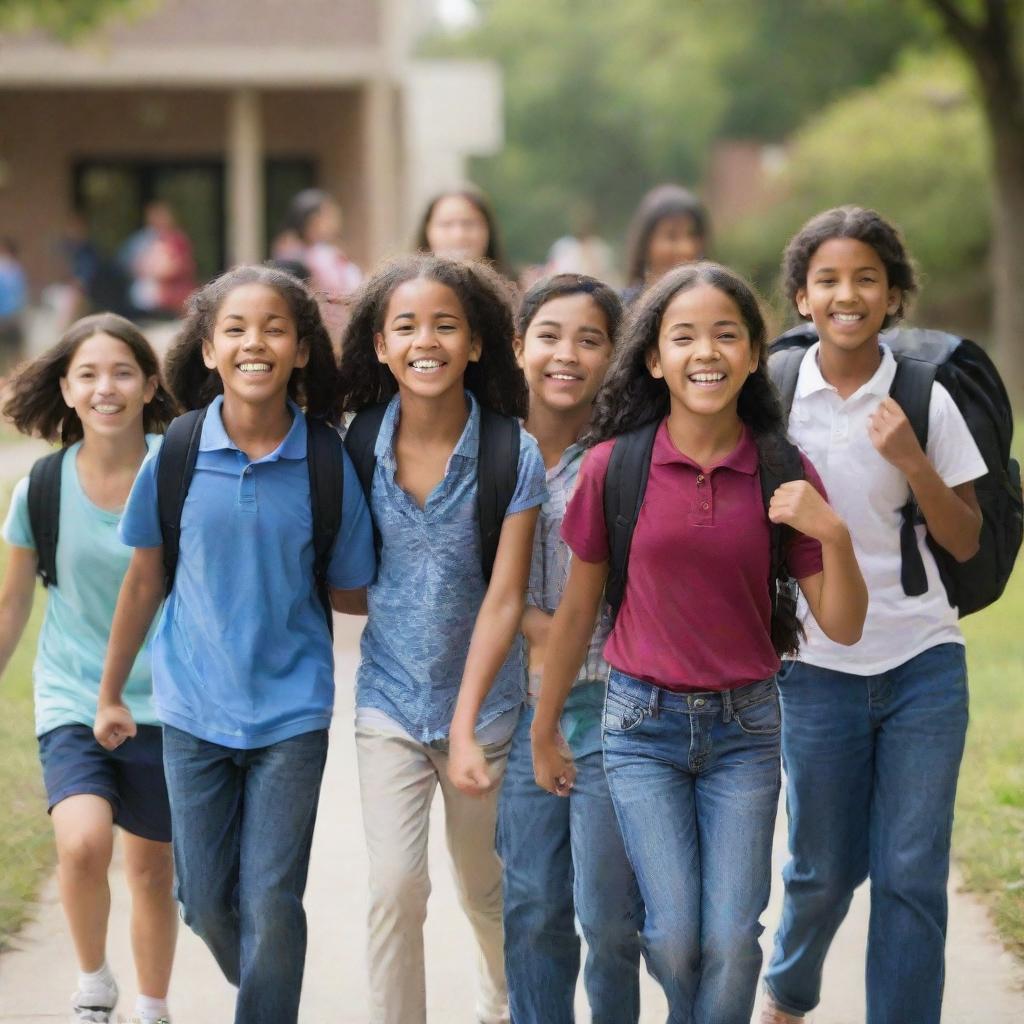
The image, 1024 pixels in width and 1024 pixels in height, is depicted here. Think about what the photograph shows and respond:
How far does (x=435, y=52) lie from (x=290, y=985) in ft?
244

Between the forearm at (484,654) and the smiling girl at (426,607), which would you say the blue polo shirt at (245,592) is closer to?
the smiling girl at (426,607)

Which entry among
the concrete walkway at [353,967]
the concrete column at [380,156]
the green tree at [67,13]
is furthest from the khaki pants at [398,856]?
the concrete column at [380,156]

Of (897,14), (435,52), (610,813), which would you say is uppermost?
(435,52)

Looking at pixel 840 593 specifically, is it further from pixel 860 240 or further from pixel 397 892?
pixel 397 892

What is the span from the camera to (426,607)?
3.95 meters

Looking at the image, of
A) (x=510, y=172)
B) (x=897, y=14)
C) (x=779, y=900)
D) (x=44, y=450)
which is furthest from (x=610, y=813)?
(x=510, y=172)

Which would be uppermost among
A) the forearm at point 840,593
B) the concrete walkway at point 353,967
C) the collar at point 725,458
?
the collar at point 725,458

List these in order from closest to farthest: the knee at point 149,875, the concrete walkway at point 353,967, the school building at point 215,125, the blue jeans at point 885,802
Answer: the blue jeans at point 885,802
the knee at point 149,875
the concrete walkway at point 353,967
the school building at point 215,125

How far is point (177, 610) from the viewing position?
3.93 m

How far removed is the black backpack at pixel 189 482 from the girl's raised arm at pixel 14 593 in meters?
0.55

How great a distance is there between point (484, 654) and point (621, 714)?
344mm

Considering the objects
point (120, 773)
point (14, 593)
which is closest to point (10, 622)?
point (14, 593)

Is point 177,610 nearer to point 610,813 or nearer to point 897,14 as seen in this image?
point 610,813

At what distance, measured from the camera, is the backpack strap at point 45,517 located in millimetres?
4336
